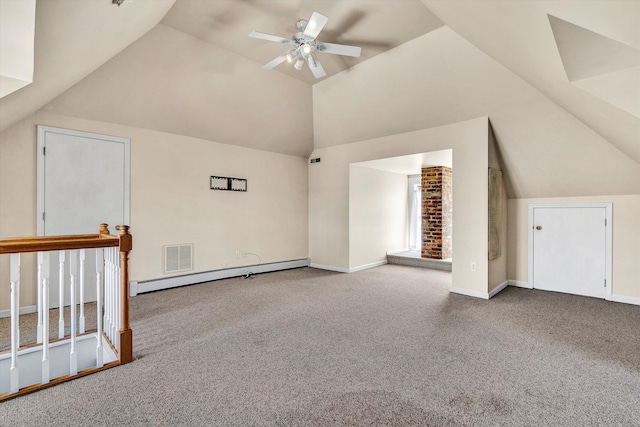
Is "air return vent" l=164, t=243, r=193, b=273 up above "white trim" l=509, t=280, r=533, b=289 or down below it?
above

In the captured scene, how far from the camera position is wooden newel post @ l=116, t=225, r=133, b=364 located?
2256mm

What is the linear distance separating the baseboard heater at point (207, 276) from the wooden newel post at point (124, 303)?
209 cm

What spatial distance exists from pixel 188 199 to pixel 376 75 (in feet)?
11.1

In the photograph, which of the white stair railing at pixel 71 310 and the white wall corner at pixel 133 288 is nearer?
the white stair railing at pixel 71 310

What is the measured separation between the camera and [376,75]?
4207 millimetres

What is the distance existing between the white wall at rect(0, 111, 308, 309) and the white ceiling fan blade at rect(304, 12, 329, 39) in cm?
268

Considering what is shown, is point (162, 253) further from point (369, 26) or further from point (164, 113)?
point (369, 26)

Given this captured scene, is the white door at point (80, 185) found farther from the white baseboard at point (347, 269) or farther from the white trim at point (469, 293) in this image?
the white trim at point (469, 293)

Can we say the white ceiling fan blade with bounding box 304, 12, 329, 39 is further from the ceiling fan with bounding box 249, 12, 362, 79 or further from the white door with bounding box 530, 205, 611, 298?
the white door with bounding box 530, 205, 611, 298

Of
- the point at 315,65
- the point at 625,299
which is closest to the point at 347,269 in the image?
the point at 315,65

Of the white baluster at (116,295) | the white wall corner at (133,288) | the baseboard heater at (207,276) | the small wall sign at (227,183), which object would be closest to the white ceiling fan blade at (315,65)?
the small wall sign at (227,183)

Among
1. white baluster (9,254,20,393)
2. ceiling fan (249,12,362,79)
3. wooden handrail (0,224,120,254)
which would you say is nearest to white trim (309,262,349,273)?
ceiling fan (249,12,362,79)

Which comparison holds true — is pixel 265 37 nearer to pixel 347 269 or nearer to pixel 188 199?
pixel 188 199

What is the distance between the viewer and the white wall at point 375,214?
571cm
